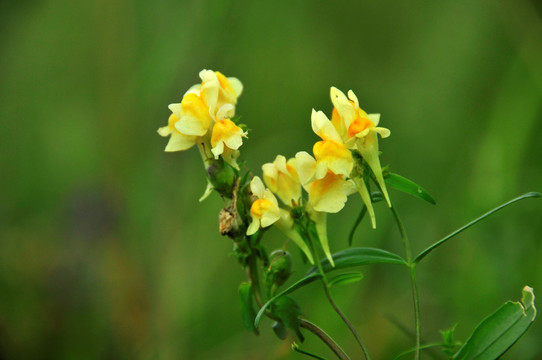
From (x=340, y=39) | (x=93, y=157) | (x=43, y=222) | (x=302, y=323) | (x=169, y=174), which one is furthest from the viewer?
(x=340, y=39)

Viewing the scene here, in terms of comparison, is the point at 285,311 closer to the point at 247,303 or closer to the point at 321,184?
the point at 247,303

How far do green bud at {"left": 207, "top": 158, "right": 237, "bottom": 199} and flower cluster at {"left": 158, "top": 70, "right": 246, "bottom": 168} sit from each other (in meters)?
0.02

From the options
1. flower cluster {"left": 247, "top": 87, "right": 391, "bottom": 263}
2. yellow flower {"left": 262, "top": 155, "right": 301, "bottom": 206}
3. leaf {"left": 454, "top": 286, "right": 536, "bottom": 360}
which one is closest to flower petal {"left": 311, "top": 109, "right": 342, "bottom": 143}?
flower cluster {"left": 247, "top": 87, "right": 391, "bottom": 263}

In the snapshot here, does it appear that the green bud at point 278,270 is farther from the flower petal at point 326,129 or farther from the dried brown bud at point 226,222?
the flower petal at point 326,129

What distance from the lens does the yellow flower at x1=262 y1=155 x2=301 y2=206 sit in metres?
0.98

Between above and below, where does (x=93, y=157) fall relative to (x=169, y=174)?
above

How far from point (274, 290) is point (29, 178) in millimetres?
2225

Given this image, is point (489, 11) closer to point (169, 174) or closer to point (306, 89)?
point (306, 89)

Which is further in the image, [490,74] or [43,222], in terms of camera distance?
[490,74]

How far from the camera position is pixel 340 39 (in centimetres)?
300

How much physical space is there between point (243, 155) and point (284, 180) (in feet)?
5.26

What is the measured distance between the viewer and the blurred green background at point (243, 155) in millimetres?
1896

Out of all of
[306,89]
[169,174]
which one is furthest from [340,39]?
[169,174]

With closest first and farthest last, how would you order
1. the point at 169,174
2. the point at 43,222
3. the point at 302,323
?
the point at 302,323 < the point at 169,174 < the point at 43,222
